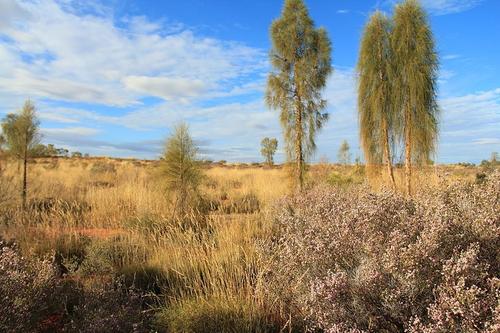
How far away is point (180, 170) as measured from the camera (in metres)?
9.98

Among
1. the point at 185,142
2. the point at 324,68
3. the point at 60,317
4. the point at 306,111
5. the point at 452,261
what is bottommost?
the point at 60,317

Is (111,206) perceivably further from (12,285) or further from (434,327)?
(434,327)

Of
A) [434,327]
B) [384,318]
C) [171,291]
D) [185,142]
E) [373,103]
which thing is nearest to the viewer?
[434,327]

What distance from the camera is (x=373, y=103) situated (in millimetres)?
11055

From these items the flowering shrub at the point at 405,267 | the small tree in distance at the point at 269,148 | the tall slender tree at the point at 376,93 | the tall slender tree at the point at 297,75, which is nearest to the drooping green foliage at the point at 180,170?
the tall slender tree at the point at 297,75

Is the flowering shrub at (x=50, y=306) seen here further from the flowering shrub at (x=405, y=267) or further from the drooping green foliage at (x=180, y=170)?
the drooping green foliage at (x=180, y=170)

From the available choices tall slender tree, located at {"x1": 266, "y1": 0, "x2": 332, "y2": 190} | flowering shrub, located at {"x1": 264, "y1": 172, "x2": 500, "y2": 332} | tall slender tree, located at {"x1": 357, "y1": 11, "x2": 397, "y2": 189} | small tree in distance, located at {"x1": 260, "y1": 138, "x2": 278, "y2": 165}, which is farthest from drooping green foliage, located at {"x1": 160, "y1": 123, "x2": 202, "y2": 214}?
small tree in distance, located at {"x1": 260, "y1": 138, "x2": 278, "y2": 165}

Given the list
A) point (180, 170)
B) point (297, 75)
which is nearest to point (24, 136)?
point (180, 170)

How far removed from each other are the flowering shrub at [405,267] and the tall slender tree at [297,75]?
25.8 ft

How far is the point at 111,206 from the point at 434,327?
31.5ft

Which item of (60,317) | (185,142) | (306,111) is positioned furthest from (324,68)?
(60,317)

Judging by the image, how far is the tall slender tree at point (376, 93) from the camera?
10.9 m

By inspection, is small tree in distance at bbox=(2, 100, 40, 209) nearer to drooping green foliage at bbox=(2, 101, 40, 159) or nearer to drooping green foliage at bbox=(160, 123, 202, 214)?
drooping green foliage at bbox=(2, 101, 40, 159)

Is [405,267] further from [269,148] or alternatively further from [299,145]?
[269,148]
